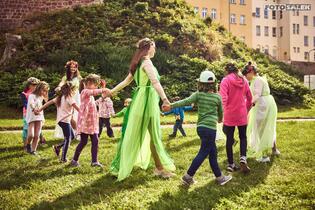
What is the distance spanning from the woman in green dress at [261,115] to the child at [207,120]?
2085mm

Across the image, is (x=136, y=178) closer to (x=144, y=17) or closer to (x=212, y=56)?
(x=212, y=56)

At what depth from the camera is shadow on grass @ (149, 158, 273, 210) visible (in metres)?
5.02

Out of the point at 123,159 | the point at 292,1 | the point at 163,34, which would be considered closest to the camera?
the point at 123,159

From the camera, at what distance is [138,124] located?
6.48m

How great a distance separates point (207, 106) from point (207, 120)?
21 centimetres

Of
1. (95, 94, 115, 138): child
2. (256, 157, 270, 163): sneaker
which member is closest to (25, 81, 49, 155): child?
(95, 94, 115, 138): child

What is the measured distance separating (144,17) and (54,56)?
27.3ft

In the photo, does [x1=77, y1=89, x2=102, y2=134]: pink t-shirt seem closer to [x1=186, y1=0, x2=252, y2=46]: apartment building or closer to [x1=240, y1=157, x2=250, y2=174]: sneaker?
[x1=240, y1=157, x2=250, y2=174]: sneaker

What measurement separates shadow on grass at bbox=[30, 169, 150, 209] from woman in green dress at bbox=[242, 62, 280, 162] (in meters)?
2.64

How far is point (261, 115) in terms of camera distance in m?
8.18

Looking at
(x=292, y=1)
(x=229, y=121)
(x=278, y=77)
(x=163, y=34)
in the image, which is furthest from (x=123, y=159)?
(x=292, y=1)

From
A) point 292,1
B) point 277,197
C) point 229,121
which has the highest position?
point 292,1

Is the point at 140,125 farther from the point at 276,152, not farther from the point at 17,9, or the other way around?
the point at 17,9

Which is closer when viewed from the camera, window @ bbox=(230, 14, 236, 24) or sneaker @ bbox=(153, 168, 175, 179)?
sneaker @ bbox=(153, 168, 175, 179)
